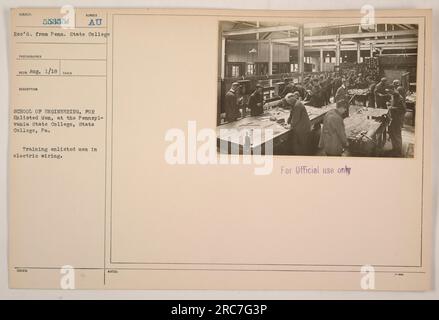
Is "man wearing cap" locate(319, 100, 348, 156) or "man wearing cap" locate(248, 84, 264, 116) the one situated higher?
"man wearing cap" locate(248, 84, 264, 116)

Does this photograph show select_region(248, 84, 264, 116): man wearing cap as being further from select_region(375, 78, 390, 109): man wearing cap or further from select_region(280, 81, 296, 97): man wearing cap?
select_region(375, 78, 390, 109): man wearing cap

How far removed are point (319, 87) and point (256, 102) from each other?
0.13 metres

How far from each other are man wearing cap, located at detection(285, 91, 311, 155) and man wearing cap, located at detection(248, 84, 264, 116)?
0.05 meters

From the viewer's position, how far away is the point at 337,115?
0.90 meters

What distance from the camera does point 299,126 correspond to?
897 millimetres

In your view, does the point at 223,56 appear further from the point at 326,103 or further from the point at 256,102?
the point at 326,103

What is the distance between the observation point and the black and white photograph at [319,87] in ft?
2.93

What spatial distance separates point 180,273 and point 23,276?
0.32 m

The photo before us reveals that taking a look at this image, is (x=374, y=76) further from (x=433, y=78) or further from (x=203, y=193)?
(x=203, y=193)

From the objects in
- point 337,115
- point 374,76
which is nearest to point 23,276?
point 337,115

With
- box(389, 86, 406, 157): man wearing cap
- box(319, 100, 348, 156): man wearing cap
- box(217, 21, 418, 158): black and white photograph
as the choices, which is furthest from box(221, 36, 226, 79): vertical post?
box(389, 86, 406, 157): man wearing cap

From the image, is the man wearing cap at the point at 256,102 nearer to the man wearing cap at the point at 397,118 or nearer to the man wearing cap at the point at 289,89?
the man wearing cap at the point at 289,89

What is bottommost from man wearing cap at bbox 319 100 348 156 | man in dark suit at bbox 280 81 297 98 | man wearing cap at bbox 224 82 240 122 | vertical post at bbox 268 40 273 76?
man wearing cap at bbox 319 100 348 156

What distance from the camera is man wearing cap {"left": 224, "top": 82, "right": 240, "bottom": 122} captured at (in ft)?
2.95
